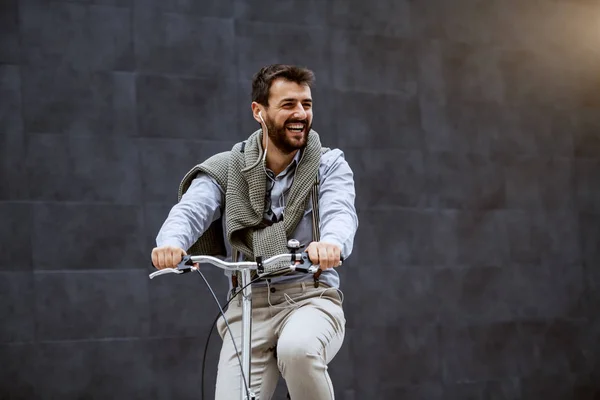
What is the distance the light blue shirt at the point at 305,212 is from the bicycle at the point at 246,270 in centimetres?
14

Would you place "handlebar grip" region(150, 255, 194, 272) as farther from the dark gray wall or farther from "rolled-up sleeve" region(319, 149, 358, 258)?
the dark gray wall

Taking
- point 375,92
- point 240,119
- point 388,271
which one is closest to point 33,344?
point 240,119

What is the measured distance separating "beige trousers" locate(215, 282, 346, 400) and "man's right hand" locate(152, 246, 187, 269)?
406 millimetres

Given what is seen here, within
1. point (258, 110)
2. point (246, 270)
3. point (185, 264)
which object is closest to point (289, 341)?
point (246, 270)

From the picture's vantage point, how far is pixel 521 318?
233 inches

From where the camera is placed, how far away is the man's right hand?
259 cm

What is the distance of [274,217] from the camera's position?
3.05 m

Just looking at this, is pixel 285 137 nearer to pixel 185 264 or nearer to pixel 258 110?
pixel 258 110

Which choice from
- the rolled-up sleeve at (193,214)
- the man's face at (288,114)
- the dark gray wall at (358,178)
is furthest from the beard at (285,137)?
the dark gray wall at (358,178)

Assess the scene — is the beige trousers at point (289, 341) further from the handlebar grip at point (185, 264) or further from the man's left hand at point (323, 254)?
the handlebar grip at point (185, 264)

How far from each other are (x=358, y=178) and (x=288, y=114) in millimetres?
2532

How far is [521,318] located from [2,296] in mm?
3198

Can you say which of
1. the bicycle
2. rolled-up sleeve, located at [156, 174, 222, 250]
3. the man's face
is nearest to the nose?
the man's face

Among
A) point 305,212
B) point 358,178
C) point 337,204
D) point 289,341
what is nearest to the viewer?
point 289,341
